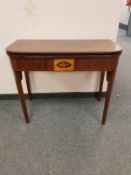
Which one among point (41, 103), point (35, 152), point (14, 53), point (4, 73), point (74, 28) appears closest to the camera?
point (14, 53)

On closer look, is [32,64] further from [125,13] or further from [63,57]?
[125,13]

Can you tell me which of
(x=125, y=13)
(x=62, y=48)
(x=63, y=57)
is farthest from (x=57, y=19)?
(x=125, y=13)

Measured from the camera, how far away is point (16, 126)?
1.48 metres

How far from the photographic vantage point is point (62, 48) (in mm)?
1195

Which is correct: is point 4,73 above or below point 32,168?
above

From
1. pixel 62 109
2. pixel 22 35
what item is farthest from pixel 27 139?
pixel 22 35

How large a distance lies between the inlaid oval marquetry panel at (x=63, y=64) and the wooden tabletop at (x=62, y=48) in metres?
0.06

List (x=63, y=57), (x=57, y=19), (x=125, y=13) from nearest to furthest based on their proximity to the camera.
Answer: (x=63, y=57)
(x=57, y=19)
(x=125, y=13)

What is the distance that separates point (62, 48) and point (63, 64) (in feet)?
0.43

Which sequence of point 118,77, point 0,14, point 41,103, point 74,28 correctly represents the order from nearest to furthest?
point 0,14, point 74,28, point 41,103, point 118,77

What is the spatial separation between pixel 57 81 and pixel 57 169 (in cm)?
90

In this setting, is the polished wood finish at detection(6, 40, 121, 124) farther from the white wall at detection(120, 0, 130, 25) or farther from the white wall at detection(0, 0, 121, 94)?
the white wall at detection(120, 0, 130, 25)

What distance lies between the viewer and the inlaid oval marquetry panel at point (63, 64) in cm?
115

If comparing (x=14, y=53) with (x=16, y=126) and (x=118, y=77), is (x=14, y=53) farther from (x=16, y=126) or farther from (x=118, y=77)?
(x=118, y=77)
